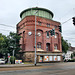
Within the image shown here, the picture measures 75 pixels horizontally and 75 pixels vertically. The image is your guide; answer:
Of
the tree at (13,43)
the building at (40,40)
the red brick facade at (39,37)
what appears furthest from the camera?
the red brick facade at (39,37)

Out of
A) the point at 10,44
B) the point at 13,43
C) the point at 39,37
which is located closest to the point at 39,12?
the point at 39,37

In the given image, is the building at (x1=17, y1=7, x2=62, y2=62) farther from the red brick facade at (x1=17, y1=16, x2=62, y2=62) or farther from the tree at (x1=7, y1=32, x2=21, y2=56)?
the tree at (x1=7, y1=32, x2=21, y2=56)

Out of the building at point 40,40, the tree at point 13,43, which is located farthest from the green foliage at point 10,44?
the building at point 40,40

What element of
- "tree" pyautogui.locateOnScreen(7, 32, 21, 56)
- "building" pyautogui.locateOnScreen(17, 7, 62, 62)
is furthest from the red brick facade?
"tree" pyautogui.locateOnScreen(7, 32, 21, 56)

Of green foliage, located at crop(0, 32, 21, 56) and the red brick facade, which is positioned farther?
the red brick facade

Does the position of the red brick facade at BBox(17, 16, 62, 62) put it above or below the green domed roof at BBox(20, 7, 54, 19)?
below

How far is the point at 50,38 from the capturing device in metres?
33.8

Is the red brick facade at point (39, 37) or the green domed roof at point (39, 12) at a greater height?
the green domed roof at point (39, 12)

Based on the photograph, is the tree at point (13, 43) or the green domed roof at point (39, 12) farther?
the green domed roof at point (39, 12)

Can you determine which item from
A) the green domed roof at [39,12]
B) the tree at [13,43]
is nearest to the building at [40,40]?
the green domed roof at [39,12]

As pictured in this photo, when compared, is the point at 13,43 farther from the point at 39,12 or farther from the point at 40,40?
the point at 39,12

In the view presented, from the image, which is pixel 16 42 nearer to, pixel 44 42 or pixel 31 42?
pixel 31 42

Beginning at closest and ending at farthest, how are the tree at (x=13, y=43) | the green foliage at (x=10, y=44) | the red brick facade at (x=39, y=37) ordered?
the green foliage at (x=10, y=44)
the tree at (x=13, y=43)
the red brick facade at (x=39, y=37)

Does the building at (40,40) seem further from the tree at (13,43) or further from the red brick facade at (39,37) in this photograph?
the tree at (13,43)
